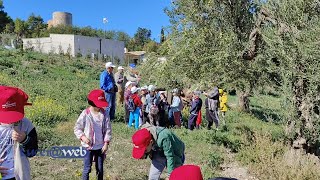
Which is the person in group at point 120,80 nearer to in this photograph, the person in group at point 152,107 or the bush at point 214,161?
the person in group at point 152,107

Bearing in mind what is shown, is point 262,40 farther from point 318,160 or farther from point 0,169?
point 0,169

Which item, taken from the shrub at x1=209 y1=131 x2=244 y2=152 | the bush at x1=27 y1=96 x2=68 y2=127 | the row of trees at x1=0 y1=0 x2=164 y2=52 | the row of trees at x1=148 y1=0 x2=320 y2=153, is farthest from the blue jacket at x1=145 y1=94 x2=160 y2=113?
the row of trees at x1=0 y1=0 x2=164 y2=52

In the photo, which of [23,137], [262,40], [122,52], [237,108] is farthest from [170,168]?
[122,52]

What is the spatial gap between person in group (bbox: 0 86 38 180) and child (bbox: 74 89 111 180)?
5.66 ft

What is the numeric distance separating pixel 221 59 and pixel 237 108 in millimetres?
11868

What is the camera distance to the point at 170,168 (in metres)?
4.67

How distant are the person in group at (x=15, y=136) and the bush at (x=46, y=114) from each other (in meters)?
6.80

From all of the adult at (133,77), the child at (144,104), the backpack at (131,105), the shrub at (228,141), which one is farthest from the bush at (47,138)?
the shrub at (228,141)

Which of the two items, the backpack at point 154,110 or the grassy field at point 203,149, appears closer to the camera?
the grassy field at point 203,149

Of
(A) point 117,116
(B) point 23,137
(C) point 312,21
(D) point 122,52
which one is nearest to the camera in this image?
(B) point 23,137

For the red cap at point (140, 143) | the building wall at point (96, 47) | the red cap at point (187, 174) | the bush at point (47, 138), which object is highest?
the building wall at point (96, 47)

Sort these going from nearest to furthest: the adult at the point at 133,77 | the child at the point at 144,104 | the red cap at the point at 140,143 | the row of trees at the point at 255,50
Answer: the red cap at the point at 140,143
the row of trees at the point at 255,50
the child at the point at 144,104
the adult at the point at 133,77

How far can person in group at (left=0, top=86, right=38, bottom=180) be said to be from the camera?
3732 mm

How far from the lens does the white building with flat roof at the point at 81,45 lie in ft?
153
